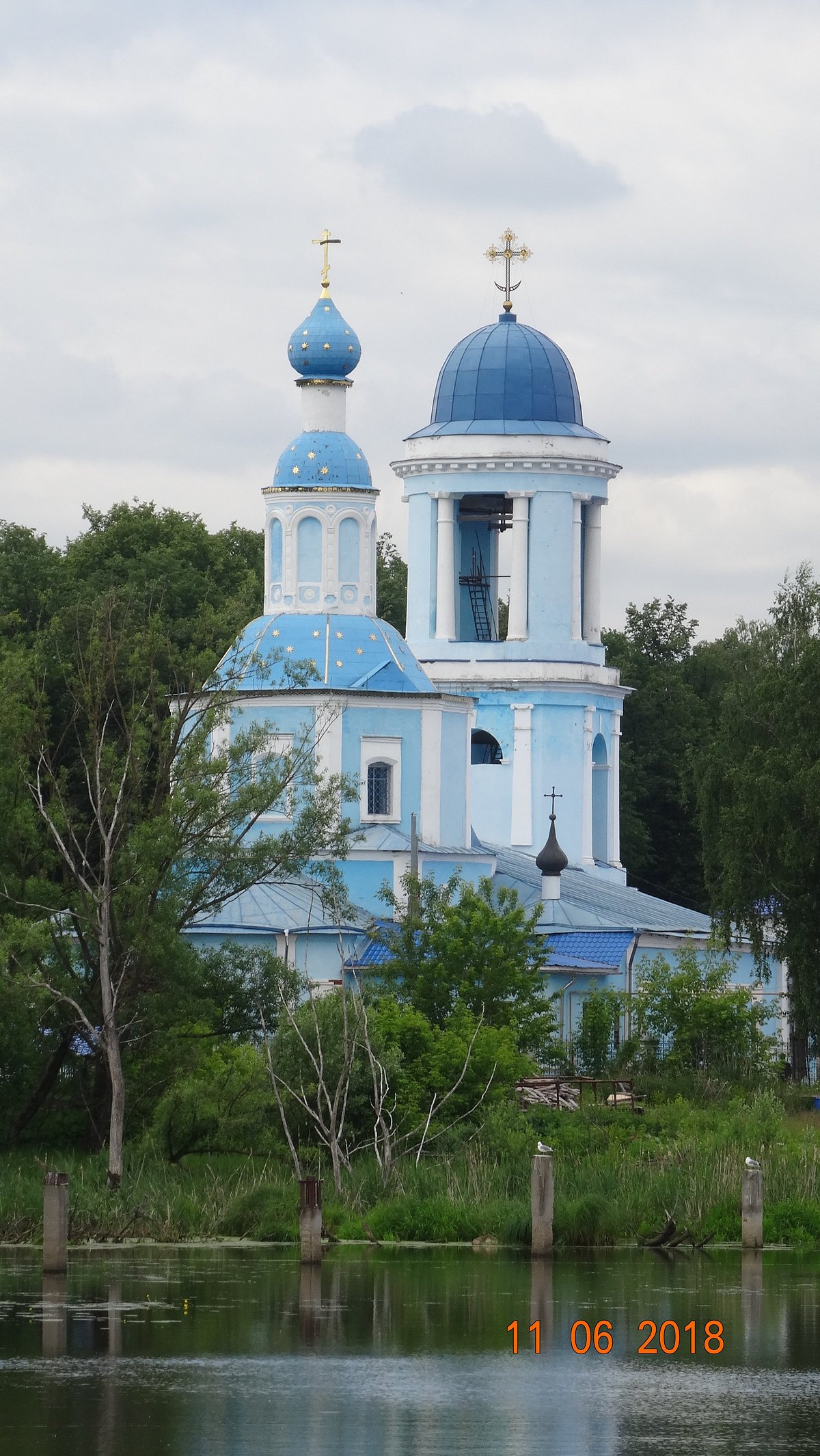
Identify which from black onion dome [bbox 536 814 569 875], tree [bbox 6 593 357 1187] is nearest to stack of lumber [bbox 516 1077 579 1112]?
tree [bbox 6 593 357 1187]

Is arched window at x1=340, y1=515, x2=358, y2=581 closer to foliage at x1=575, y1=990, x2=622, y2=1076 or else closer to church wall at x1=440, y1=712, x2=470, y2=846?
church wall at x1=440, y1=712, x2=470, y2=846

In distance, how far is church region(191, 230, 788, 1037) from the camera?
4081 cm

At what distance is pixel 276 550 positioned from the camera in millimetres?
42219

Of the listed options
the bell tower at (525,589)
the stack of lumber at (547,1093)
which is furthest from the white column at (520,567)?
the stack of lumber at (547,1093)

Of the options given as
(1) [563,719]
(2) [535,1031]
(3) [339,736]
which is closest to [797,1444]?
A: (2) [535,1031]

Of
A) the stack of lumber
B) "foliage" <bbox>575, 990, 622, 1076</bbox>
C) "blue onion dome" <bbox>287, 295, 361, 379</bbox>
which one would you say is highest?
"blue onion dome" <bbox>287, 295, 361, 379</bbox>

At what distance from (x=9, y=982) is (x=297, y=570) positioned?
14.2m

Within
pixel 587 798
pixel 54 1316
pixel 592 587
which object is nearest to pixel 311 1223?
pixel 54 1316

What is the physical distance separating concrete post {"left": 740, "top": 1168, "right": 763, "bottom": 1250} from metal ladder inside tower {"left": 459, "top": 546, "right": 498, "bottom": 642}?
2754cm

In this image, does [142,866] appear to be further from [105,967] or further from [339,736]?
[339,736]

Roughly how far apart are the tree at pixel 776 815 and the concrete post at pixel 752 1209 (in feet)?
40.9

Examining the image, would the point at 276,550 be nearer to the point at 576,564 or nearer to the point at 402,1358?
the point at 576,564

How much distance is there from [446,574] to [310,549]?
9717mm

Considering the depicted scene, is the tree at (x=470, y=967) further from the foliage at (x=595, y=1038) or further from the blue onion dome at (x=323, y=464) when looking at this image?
the blue onion dome at (x=323, y=464)
